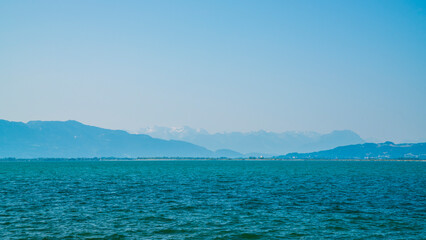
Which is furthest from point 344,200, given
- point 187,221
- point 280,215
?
point 187,221

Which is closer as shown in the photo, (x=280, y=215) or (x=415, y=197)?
(x=280, y=215)

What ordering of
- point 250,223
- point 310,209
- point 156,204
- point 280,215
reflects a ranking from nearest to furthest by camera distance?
point 250,223, point 280,215, point 310,209, point 156,204

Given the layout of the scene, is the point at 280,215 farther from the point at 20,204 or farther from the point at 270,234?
the point at 20,204

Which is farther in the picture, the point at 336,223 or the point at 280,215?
the point at 280,215

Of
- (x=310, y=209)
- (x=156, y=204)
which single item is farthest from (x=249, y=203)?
(x=156, y=204)

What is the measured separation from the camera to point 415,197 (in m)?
66.4

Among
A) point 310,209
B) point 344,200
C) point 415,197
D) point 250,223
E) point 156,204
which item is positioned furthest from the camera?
point 415,197

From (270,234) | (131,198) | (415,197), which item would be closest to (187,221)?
(270,234)

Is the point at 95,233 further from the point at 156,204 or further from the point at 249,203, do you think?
the point at 249,203

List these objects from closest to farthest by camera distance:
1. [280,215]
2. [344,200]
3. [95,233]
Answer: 1. [95,233]
2. [280,215]
3. [344,200]

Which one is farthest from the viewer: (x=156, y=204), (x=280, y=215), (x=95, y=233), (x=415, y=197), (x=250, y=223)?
Answer: (x=415, y=197)

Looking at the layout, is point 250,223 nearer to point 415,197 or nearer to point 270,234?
point 270,234

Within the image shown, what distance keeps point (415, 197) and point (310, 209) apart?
82.4 feet

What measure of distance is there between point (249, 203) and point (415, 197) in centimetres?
2980
